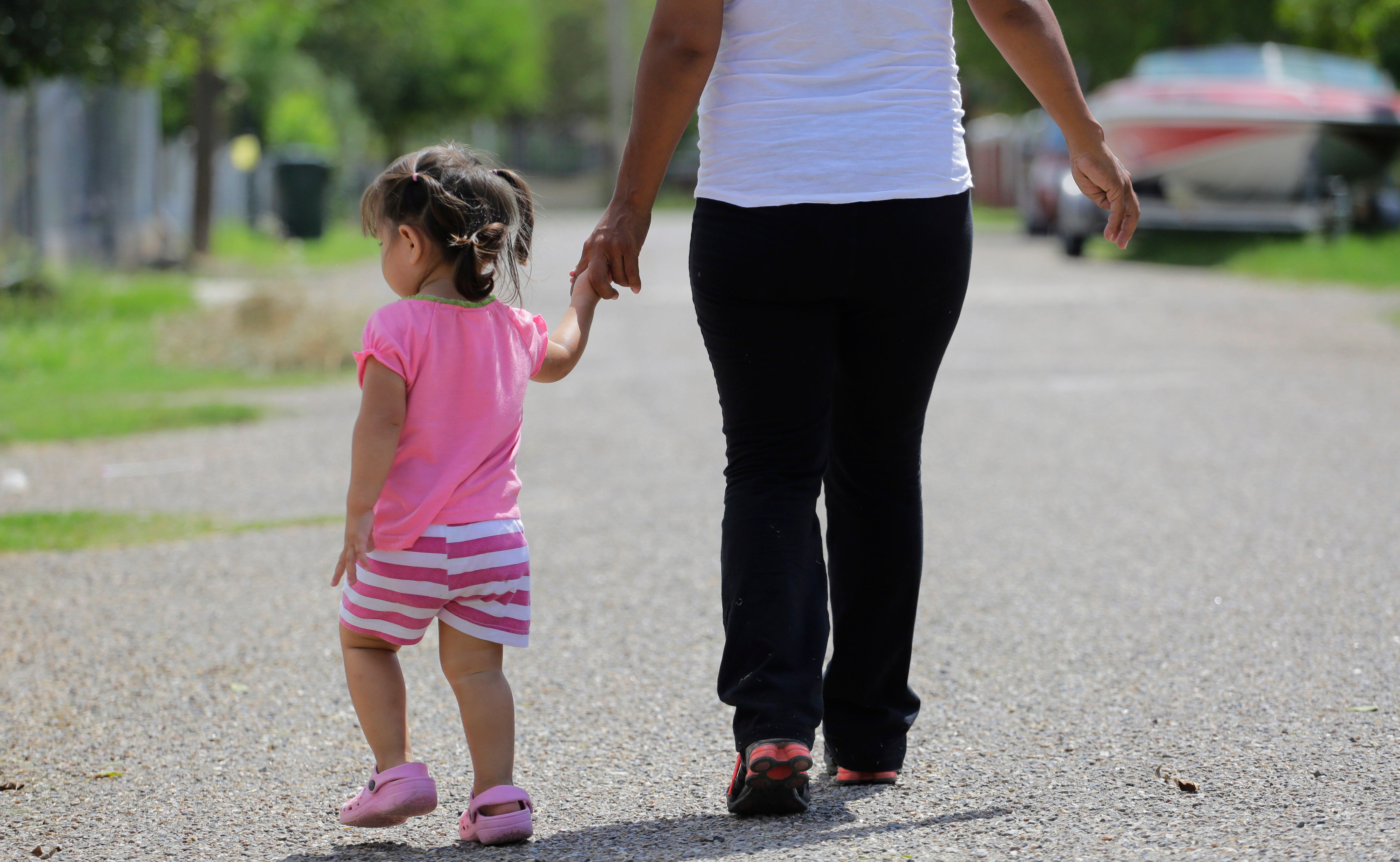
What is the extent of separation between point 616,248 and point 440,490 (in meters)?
0.52

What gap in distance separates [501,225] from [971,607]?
82.9 inches

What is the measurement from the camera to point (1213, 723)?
3.06 metres

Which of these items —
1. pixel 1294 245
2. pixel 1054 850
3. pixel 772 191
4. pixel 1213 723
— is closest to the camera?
pixel 1054 850

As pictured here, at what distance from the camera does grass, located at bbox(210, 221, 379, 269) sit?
22469mm

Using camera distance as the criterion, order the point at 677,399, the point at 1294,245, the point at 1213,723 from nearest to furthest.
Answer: the point at 1213,723 < the point at 677,399 < the point at 1294,245

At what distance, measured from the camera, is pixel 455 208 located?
2512mm

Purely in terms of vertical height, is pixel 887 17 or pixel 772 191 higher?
pixel 887 17

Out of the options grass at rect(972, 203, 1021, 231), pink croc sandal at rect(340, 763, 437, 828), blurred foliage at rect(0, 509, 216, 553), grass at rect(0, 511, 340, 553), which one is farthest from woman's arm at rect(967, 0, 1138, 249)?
grass at rect(972, 203, 1021, 231)

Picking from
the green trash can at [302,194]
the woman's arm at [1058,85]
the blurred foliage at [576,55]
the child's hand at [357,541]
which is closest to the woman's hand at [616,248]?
the child's hand at [357,541]

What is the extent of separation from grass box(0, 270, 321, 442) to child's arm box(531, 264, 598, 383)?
218 inches

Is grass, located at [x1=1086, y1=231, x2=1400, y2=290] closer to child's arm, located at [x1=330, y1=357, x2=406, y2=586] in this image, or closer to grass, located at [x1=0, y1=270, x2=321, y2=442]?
grass, located at [x1=0, y1=270, x2=321, y2=442]

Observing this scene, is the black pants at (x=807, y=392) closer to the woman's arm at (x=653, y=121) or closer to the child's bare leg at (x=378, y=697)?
the woman's arm at (x=653, y=121)

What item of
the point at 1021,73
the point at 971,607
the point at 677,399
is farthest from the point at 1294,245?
the point at 1021,73

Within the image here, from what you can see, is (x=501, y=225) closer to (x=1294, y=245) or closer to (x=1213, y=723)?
(x=1213, y=723)
